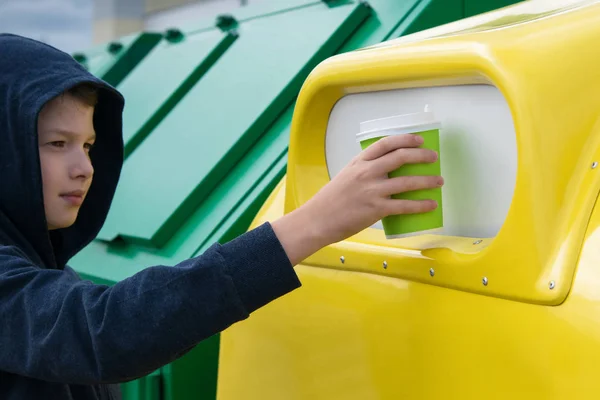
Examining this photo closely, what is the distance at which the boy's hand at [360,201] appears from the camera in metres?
1.01

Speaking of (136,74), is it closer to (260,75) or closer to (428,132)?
(260,75)

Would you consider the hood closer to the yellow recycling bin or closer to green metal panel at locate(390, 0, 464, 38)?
the yellow recycling bin

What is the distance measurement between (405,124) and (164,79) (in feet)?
A: 5.74

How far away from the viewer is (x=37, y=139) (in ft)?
4.24

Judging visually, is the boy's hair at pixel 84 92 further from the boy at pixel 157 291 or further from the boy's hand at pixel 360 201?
the boy's hand at pixel 360 201

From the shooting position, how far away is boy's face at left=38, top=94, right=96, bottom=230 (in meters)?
1.34

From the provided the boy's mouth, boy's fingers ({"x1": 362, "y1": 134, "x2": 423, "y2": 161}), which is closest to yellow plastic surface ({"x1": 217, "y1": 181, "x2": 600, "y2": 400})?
boy's fingers ({"x1": 362, "y1": 134, "x2": 423, "y2": 161})

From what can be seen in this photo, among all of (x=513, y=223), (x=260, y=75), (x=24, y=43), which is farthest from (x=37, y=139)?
(x=260, y=75)

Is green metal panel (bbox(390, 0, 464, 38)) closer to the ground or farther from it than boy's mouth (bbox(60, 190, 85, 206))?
farther from it

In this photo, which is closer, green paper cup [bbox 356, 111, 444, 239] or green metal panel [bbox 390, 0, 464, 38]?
green paper cup [bbox 356, 111, 444, 239]

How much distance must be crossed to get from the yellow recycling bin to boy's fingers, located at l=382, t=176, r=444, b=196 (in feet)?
0.26

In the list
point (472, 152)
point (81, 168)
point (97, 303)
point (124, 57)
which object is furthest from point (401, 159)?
point (124, 57)

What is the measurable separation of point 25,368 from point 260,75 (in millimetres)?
1194

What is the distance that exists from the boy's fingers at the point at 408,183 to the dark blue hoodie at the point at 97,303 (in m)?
0.16
